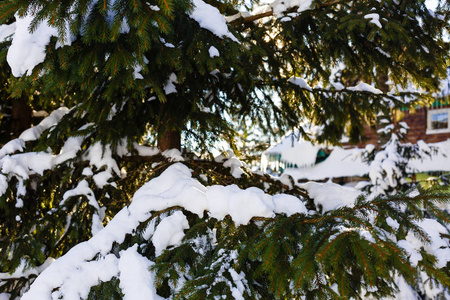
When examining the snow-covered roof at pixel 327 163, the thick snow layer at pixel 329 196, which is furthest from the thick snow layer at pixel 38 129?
the snow-covered roof at pixel 327 163

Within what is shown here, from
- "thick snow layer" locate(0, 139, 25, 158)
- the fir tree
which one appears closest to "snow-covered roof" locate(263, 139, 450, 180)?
the fir tree

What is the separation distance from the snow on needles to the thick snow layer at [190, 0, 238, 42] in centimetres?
113

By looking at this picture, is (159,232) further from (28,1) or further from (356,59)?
(356,59)

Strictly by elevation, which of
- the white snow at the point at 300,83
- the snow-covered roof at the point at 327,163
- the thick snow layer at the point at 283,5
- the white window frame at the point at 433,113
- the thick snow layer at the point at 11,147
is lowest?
the snow-covered roof at the point at 327,163

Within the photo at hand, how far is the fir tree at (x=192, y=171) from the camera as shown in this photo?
1770 mm

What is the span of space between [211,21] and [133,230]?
1.61m

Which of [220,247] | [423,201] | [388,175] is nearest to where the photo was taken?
[423,201]

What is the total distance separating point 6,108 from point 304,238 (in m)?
4.96

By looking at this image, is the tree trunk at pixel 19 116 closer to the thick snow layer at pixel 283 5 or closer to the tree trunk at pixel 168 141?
the tree trunk at pixel 168 141

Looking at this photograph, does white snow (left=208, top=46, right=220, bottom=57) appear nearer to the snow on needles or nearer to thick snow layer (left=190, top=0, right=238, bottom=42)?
thick snow layer (left=190, top=0, right=238, bottom=42)

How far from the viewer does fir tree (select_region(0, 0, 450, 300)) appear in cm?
177

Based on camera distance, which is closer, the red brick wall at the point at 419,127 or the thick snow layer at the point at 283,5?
the thick snow layer at the point at 283,5

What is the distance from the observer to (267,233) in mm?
1847

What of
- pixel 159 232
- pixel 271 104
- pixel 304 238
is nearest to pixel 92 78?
pixel 159 232
